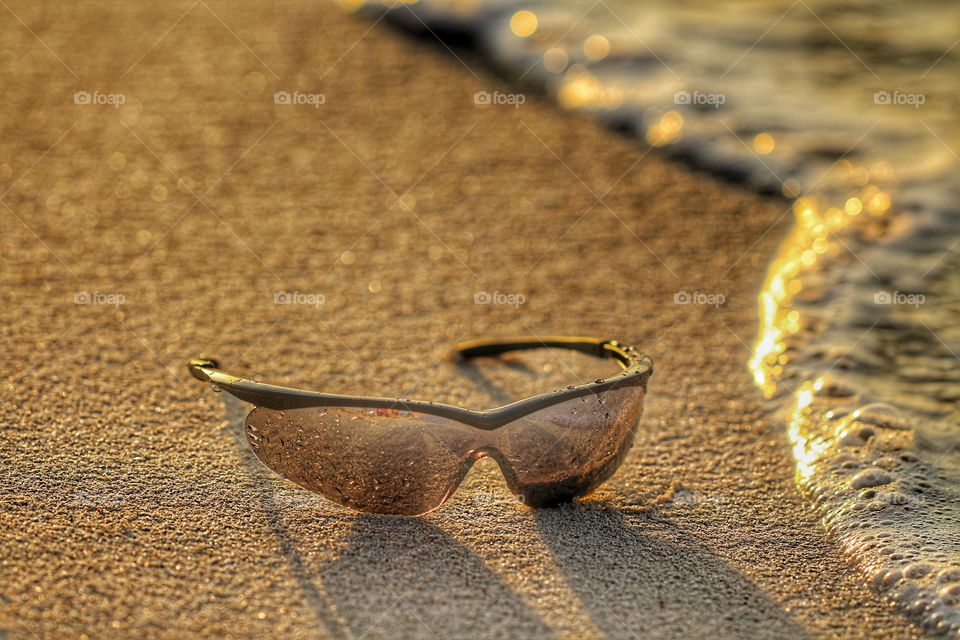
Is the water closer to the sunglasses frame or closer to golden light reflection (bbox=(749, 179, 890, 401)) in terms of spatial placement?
golden light reflection (bbox=(749, 179, 890, 401))

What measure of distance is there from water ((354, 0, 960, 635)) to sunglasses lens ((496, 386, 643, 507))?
487mm

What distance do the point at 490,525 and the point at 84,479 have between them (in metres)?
0.83

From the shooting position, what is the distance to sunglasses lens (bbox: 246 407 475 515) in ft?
6.95

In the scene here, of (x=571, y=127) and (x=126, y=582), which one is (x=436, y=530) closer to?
(x=126, y=582)

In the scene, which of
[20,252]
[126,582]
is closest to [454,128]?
[20,252]

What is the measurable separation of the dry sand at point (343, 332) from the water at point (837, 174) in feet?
0.40

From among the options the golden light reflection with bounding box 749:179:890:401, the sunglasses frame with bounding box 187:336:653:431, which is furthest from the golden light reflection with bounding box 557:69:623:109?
the sunglasses frame with bounding box 187:336:653:431

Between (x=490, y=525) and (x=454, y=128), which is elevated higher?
(x=454, y=128)

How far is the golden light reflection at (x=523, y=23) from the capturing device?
6.02 m

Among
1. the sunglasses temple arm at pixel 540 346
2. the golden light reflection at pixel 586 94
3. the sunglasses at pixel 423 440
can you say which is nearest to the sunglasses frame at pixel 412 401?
the sunglasses at pixel 423 440

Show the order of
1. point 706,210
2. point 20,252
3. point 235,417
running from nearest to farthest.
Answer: point 235,417
point 20,252
point 706,210

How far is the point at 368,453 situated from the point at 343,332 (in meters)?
0.99

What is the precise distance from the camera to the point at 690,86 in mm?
5422

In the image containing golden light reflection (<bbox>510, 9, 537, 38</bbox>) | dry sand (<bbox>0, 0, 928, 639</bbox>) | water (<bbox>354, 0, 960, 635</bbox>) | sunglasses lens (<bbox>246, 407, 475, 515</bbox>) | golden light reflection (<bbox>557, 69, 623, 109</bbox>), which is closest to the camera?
dry sand (<bbox>0, 0, 928, 639</bbox>)
